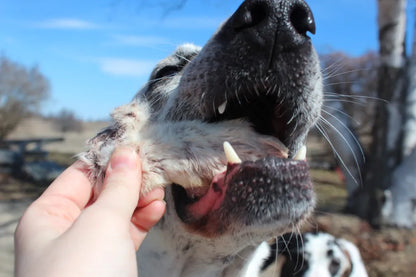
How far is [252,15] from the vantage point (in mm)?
1592

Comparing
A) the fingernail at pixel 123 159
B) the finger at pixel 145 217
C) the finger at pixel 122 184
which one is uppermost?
the fingernail at pixel 123 159

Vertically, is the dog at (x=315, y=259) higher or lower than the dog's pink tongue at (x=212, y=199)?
lower

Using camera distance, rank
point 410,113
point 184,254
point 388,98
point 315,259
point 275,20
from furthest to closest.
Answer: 1. point 388,98
2. point 410,113
3. point 315,259
4. point 184,254
5. point 275,20

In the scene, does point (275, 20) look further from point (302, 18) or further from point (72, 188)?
point (72, 188)

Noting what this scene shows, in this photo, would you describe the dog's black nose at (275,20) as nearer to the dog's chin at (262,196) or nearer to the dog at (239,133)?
the dog at (239,133)

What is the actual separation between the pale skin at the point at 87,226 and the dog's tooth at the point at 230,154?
0.32m

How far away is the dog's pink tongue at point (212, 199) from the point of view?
1.52 m

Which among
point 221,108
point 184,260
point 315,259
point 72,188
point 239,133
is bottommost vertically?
point 315,259

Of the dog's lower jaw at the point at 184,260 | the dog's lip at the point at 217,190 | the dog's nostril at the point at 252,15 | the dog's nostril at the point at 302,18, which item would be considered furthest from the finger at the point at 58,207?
the dog's nostril at the point at 302,18

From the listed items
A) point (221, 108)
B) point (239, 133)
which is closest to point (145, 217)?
point (239, 133)

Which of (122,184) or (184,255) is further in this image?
(184,255)

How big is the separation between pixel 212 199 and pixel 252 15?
0.82 m

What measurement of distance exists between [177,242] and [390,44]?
239 inches

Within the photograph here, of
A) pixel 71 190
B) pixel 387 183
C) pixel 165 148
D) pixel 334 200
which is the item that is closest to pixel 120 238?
pixel 71 190
